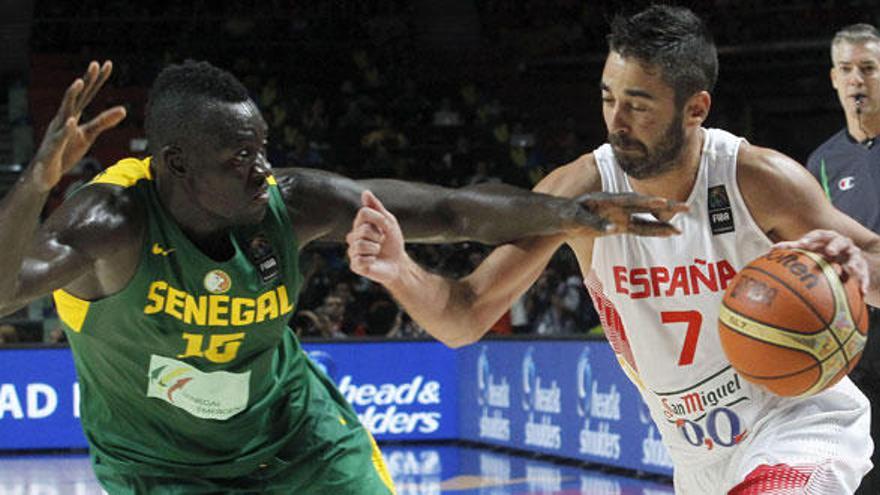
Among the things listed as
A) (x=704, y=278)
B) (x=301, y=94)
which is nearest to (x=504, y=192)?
(x=704, y=278)

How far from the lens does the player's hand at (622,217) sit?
130 inches

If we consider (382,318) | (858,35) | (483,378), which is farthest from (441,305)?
(382,318)

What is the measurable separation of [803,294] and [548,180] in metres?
1.02

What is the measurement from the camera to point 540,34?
20.0 meters

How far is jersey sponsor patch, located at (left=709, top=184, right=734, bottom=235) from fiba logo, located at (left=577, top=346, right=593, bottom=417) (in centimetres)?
592

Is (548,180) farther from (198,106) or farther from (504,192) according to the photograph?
(198,106)

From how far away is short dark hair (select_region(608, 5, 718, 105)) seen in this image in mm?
3602

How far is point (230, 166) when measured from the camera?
3.53 metres

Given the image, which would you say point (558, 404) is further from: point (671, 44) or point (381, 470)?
point (671, 44)

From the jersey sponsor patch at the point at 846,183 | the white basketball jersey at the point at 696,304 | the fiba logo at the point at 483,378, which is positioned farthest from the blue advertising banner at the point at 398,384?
the white basketball jersey at the point at 696,304

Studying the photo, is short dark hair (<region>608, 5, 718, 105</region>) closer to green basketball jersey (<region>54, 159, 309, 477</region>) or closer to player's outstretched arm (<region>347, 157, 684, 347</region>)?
player's outstretched arm (<region>347, 157, 684, 347</region>)

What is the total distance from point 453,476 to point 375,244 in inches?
256

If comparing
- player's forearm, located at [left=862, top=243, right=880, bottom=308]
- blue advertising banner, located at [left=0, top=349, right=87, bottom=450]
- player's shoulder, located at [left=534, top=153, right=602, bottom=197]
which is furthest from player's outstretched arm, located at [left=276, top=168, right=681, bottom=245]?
blue advertising banner, located at [left=0, top=349, right=87, bottom=450]

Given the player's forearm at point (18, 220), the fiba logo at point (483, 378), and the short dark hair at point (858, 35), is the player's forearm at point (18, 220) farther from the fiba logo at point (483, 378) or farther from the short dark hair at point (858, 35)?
the fiba logo at point (483, 378)
